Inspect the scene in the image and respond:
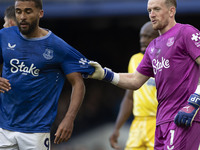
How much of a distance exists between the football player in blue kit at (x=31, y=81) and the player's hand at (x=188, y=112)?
3.65 ft

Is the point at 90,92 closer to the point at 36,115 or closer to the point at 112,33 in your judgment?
the point at 112,33

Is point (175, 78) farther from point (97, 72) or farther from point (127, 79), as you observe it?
point (97, 72)

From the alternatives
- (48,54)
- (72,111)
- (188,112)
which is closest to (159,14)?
(188,112)

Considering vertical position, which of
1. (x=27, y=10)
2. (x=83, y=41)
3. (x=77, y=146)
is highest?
(x=27, y=10)

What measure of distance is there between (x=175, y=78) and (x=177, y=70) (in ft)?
0.28

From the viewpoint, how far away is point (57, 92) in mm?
5633

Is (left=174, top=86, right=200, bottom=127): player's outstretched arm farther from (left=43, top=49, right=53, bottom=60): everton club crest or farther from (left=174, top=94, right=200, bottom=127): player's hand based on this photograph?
(left=43, top=49, right=53, bottom=60): everton club crest

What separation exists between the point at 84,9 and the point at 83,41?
5523mm

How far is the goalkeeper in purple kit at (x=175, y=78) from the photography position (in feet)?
17.0

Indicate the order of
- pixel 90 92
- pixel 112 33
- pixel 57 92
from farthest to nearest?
pixel 112 33 < pixel 90 92 < pixel 57 92

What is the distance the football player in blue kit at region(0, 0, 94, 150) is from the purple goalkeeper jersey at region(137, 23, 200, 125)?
0.89 meters

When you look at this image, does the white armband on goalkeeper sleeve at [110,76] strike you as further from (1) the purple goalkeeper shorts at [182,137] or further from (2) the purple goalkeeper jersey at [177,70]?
(1) the purple goalkeeper shorts at [182,137]

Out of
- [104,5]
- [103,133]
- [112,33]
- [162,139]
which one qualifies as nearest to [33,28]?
[162,139]

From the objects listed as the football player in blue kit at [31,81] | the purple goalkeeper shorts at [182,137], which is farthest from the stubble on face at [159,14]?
the purple goalkeeper shorts at [182,137]
